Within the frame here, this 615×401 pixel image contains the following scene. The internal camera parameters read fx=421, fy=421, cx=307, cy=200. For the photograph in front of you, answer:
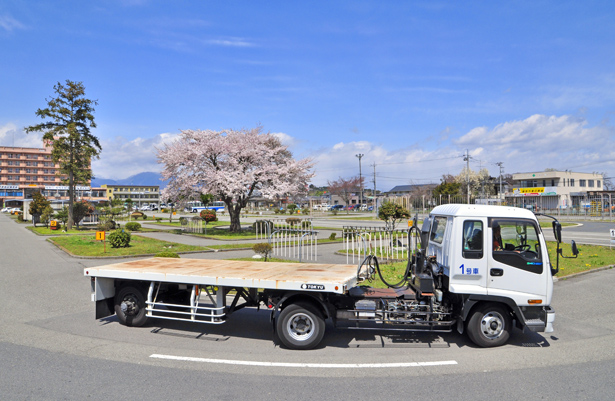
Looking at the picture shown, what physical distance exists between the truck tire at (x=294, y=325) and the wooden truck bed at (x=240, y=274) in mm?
386

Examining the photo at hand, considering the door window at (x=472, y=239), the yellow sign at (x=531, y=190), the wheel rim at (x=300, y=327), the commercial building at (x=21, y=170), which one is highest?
the commercial building at (x=21, y=170)

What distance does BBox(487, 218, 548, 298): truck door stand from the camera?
21.7 ft

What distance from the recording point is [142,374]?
5.56 meters

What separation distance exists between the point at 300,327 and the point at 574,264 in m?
12.9

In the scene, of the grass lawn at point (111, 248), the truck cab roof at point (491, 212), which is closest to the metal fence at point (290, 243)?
the grass lawn at point (111, 248)

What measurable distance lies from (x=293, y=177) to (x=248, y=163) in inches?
136

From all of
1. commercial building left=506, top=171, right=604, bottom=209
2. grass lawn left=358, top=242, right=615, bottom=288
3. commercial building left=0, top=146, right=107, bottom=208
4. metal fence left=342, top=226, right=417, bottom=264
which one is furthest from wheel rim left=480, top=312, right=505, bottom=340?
commercial building left=0, top=146, right=107, bottom=208

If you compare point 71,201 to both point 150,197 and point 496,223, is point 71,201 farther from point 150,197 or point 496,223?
point 150,197

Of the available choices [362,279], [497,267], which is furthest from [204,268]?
[497,267]

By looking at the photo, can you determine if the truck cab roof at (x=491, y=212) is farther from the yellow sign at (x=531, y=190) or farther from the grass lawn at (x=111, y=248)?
the yellow sign at (x=531, y=190)

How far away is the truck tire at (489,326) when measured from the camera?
671cm

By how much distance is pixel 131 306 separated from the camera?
7859mm

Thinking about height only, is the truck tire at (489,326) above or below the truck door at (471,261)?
below

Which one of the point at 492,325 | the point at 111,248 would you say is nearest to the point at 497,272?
the point at 492,325
